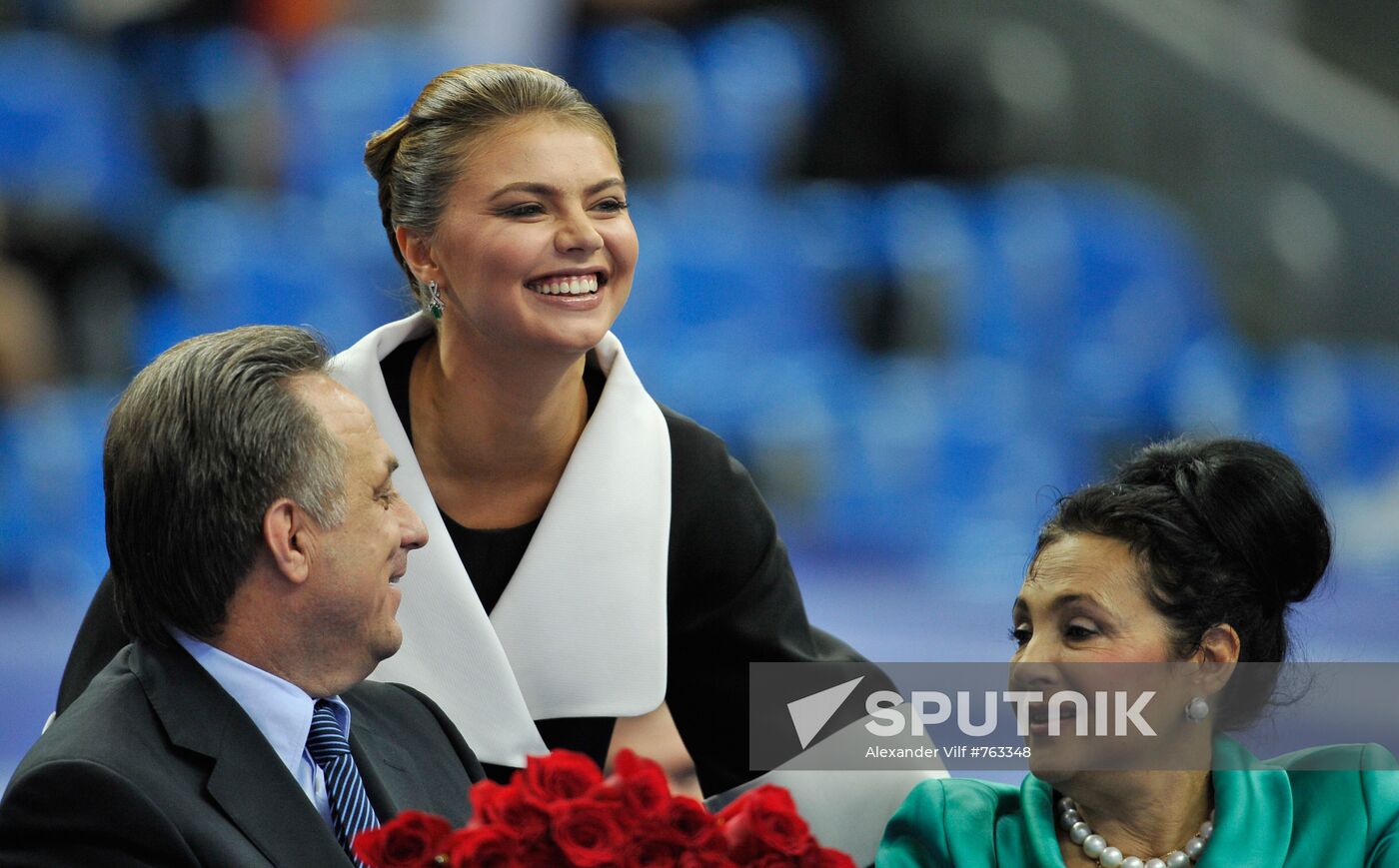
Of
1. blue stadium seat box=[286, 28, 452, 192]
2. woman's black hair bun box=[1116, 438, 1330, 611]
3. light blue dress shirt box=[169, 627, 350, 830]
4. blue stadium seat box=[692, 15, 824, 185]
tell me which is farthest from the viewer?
blue stadium seat box=[692, 15, 824, 185]

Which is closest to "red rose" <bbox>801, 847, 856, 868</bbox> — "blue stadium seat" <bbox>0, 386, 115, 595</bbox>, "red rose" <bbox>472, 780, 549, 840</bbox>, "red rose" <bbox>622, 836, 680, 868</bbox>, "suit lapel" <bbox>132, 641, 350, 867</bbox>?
"red rose" <bbox>622, 836, 680, 868</bbox>

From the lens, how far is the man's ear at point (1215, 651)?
227 cm

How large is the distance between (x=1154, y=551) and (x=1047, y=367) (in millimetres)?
5049

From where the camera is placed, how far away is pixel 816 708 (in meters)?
2.83

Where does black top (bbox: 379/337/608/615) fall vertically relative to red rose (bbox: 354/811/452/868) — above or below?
above

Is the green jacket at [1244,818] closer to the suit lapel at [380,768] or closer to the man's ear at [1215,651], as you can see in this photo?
the man's ear at [1215,651]

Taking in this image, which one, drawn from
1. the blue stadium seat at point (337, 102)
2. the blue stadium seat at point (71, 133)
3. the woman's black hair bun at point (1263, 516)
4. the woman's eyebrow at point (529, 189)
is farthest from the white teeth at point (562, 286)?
the blue stadium seat at point (71, 133)

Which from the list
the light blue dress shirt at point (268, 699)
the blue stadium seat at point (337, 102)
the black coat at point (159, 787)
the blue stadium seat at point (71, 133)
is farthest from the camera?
the blue stadium seat at point (337, 102)

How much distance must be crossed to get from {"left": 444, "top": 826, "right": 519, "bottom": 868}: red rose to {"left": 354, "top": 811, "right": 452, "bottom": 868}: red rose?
7 cm

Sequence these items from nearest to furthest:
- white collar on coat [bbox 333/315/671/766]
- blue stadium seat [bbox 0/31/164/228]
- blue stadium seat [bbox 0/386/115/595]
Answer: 1. white collar on coat [bbox 333/315/671/766]
2. blue stadium seat [bbox 0/386/115/595]
3. blue stadium seat [bbox 0/31/164/228]

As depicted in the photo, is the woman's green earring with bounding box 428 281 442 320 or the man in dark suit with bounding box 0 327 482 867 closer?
the man in dark suit with bounding box 0 327 482 867

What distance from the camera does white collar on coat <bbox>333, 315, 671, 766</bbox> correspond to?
2723 millimetres

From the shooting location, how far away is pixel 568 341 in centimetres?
273

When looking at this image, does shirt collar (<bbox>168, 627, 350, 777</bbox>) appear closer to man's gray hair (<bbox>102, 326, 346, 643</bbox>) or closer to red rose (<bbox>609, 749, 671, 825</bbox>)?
man's gray hair (<bbox>102, 326, 346, 643</bbox>)
